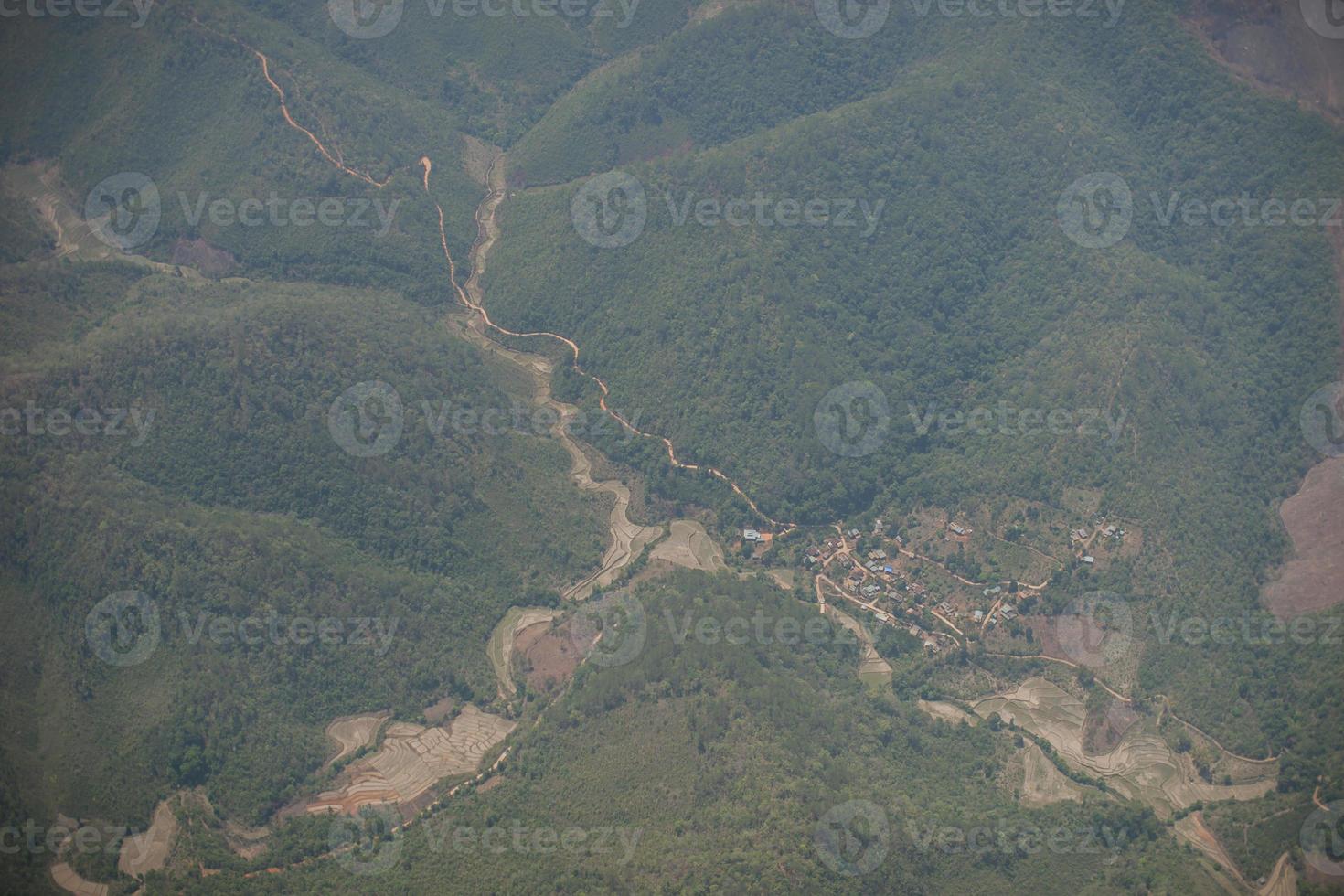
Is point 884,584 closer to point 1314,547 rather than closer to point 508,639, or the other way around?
point 508,639

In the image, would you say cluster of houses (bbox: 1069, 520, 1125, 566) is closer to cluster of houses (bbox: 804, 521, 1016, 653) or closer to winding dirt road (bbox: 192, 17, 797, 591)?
cluster of houses (bbox: 804, 521, 1016, 653)

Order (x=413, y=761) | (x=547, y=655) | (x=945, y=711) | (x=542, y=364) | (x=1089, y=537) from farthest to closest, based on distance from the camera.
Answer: (x=542, y=364)
(x=1089, y=537)
(x=547, y=655)
(x=945, y=711)
(x=413, y=761)

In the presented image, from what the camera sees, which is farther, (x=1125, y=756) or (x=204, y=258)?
(x=204, y=258)

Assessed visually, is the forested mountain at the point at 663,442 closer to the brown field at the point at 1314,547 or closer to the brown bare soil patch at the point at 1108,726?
the brown bare soil patch at the point at 1108,726

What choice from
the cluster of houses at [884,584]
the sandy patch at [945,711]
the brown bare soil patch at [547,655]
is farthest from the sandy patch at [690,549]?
the sandy patch at [945,711]

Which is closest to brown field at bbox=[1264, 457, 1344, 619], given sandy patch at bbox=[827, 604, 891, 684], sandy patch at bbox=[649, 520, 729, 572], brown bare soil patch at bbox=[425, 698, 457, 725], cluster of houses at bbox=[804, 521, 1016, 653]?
cluster of houses at bbox=[804, 521, 1016, 653]

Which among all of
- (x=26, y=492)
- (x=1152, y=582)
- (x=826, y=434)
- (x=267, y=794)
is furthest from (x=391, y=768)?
(x=1152, y=582)

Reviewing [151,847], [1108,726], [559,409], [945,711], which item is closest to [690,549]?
[559,409]
